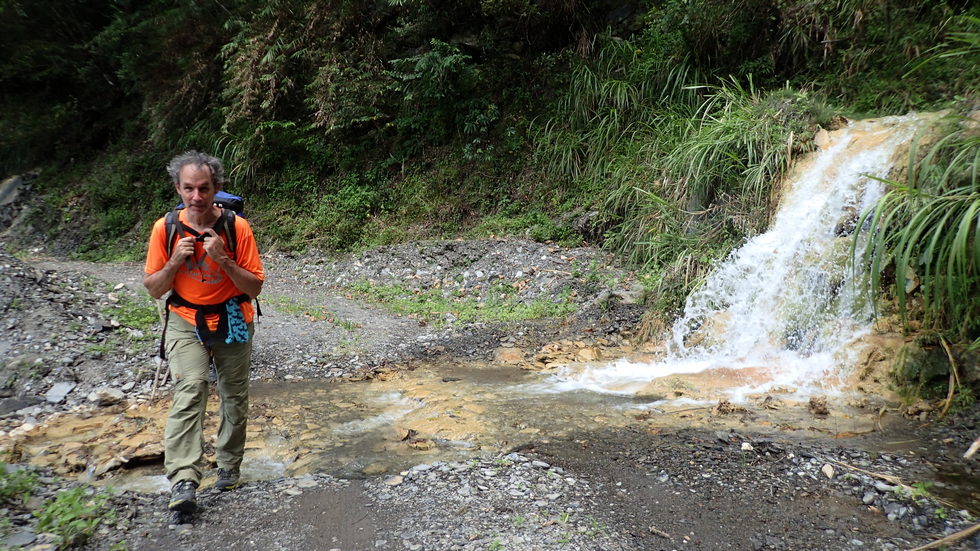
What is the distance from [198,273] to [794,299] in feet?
16.7

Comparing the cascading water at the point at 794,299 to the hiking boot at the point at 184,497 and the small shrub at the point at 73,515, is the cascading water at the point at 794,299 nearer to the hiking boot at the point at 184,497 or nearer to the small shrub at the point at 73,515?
the hiking boot at the point at 184,497

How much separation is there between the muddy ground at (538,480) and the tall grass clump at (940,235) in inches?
30.7

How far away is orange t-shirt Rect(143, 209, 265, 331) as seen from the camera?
2926 mm

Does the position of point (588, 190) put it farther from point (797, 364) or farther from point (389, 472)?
point (389, 472)

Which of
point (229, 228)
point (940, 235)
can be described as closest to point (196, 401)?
point (229, 228)

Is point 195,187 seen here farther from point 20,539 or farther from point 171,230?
point 20,539

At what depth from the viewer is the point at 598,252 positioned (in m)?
8.63

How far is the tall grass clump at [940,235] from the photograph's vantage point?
3.77 m

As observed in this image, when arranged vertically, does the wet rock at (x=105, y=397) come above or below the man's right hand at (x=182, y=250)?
below

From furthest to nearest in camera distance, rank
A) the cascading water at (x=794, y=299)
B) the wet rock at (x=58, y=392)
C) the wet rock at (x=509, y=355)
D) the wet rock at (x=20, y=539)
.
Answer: the wet rock at (x=509, y=355) < the cascading water at (x=794, y=299) < the wet rock at (x=58, y=392) < the wet rock at (x=20, y=539)

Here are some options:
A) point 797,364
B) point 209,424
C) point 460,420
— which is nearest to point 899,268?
point 797,364

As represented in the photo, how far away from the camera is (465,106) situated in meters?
11.3

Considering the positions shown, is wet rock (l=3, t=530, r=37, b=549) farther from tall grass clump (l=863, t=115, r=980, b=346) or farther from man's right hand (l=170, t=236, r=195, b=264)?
tall grass clump (l=863, t=115, r=980, b=346)

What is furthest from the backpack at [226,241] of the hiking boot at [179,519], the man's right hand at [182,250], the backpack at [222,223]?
the hiking boot at [179,519]
